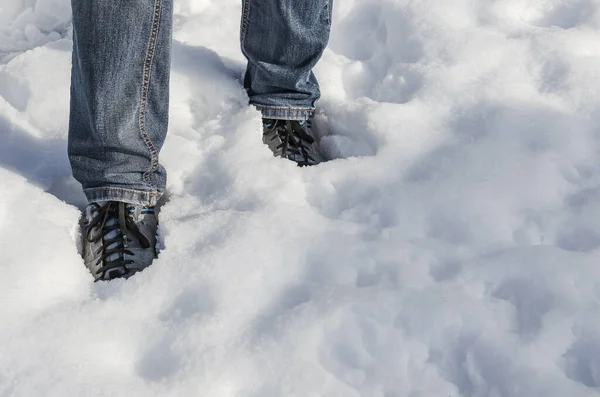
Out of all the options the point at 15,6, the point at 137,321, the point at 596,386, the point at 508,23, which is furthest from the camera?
the point at 15,6

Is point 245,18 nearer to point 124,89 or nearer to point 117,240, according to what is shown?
point 124,89

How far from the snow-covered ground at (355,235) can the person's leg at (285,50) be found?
77 mm

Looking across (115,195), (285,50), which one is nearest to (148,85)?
(115,195)

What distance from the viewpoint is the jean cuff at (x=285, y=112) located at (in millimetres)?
1621

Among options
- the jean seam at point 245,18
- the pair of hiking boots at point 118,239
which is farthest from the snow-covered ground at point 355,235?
the jean seam at point 245,18

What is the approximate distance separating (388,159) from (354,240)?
28 centimetres

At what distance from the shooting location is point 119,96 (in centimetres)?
Answer: 121

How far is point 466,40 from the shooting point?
180cm

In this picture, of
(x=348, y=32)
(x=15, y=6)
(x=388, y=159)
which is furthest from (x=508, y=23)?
(x=15, y=6)

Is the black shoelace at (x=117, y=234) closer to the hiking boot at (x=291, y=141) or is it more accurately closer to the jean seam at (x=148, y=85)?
the jean seam at (x=148, y=85)

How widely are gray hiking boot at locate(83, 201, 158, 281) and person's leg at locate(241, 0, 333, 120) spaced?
1.46 feet

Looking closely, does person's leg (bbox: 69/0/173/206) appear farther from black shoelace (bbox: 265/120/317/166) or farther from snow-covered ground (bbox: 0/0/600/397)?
black shoelace (bbox: 265/120/317/166)

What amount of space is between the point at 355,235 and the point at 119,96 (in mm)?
498

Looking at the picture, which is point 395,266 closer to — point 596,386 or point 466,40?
point 596,386
